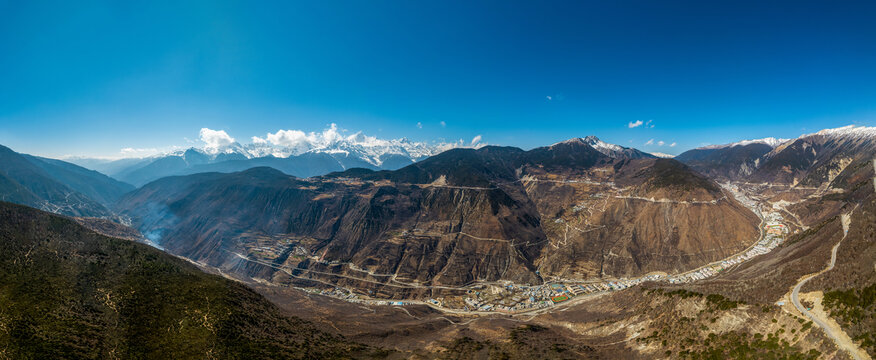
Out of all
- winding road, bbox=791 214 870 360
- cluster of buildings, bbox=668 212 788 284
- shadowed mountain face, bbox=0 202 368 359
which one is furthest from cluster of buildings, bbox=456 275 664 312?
winding road, bbox=791 214 870 360

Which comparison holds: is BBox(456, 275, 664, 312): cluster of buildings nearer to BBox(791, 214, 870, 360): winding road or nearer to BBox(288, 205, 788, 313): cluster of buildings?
BBox(288, 205, 788, 313): cluster of buildings

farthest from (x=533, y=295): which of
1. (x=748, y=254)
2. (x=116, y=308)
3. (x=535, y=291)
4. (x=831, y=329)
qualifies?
(x=116, y=308)

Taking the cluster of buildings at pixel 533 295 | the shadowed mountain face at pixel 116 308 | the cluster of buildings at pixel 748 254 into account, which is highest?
the shadowed mountain face at pixel 116 308

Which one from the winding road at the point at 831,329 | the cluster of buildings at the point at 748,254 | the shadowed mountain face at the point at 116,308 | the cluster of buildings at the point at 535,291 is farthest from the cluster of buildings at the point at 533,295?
the winding road at the point at 831,329

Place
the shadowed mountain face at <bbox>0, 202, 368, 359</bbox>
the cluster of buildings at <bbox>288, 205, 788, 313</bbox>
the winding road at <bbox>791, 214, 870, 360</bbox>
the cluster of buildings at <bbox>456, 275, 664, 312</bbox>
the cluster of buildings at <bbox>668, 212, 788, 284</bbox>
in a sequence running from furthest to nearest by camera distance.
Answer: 1. the cluster of buildings at <bbox>668, 212, 788, 284</bbox>
2. the cluster of buildings at <bbox>288, 205, 788, 313</bbox>
3. the cluster of buildings at <bbox>456, 275, 664, 312</bbox>
4. the shadowed mountain face at <bbox>0, 202, 368, 359</bbox>
5. the winding road at <bbox>791, 214, 870, 360</bbox>

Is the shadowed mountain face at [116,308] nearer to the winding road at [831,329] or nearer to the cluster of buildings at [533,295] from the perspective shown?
the cluster of buildings at [533,295]

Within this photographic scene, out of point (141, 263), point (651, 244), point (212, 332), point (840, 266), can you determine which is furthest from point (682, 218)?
point (141, 263)

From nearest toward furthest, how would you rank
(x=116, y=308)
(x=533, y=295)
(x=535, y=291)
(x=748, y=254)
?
(x=116, y=308), (x=533, y=295), (x=535, y=291), (x=748, y=254)

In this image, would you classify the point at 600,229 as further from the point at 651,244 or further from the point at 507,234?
the point at 507,234

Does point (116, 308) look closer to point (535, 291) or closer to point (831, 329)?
point (831, 329)
